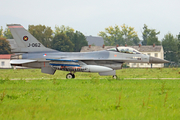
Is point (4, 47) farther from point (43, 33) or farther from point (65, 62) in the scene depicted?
point (65, 62)

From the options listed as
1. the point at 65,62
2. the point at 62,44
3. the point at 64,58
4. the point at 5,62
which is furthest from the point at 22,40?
the point at 62,44

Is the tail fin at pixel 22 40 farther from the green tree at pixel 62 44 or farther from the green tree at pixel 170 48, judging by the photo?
the green tree at pixel 170 48

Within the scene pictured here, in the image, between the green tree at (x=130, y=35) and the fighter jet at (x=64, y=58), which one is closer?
the fighter jet at (x=64, y=58)

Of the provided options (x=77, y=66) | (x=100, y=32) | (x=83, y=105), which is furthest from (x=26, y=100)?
(x=100, y=32)

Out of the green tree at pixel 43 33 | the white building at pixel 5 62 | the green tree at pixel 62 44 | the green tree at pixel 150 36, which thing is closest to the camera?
the white building at pixel 5 62

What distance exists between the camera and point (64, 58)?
21500 millimetres

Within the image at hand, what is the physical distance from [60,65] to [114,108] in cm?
1368

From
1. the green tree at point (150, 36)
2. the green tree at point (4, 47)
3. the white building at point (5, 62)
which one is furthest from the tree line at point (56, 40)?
the green tree at point (150, 36)

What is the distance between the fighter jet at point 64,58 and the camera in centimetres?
2114

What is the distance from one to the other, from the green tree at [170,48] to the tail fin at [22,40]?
82.5 metres

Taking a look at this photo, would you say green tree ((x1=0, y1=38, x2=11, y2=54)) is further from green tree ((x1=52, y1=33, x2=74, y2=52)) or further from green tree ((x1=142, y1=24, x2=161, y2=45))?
green tree ((x1=142, y1=24, x2=161, y2=45))

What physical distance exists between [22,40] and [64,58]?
4.07 m

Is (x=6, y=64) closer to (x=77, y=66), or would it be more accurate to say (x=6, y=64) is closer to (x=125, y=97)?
(x=77, y=66)

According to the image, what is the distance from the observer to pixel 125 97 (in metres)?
9.98
